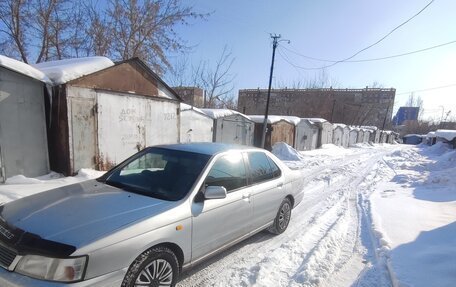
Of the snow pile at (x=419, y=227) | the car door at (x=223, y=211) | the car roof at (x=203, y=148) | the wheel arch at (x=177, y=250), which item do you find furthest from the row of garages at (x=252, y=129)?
the wheel arch at (x=177, y=250)

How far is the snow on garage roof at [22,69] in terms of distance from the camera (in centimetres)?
638

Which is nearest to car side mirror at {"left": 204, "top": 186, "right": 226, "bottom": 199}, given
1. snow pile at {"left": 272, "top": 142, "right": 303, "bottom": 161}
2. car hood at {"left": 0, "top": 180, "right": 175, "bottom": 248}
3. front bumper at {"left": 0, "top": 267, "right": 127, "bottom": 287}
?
car hood at {"left": 0, "top": 180, "right": 175, "bottom": 248}

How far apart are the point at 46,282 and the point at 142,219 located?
31.5 inches

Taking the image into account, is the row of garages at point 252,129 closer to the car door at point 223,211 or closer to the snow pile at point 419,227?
A: the snow pile at point 419,227

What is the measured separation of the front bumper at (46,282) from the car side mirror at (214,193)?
1154 mm

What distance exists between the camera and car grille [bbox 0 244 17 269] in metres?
2.22

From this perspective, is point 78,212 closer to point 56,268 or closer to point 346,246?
point 56,268

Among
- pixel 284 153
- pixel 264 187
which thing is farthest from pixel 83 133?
pixel 284 153

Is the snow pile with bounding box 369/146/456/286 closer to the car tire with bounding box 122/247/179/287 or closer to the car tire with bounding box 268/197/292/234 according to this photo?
the car tire with bounding box 268/197/292/234

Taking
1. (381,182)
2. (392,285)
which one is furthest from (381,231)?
(381,182)

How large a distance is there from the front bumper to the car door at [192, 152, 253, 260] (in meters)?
0.92

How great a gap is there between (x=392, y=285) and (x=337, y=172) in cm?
899

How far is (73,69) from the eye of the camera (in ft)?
24.6

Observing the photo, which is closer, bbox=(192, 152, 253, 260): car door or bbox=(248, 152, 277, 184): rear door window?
bbox=(192, 152, 253, 260): car door
